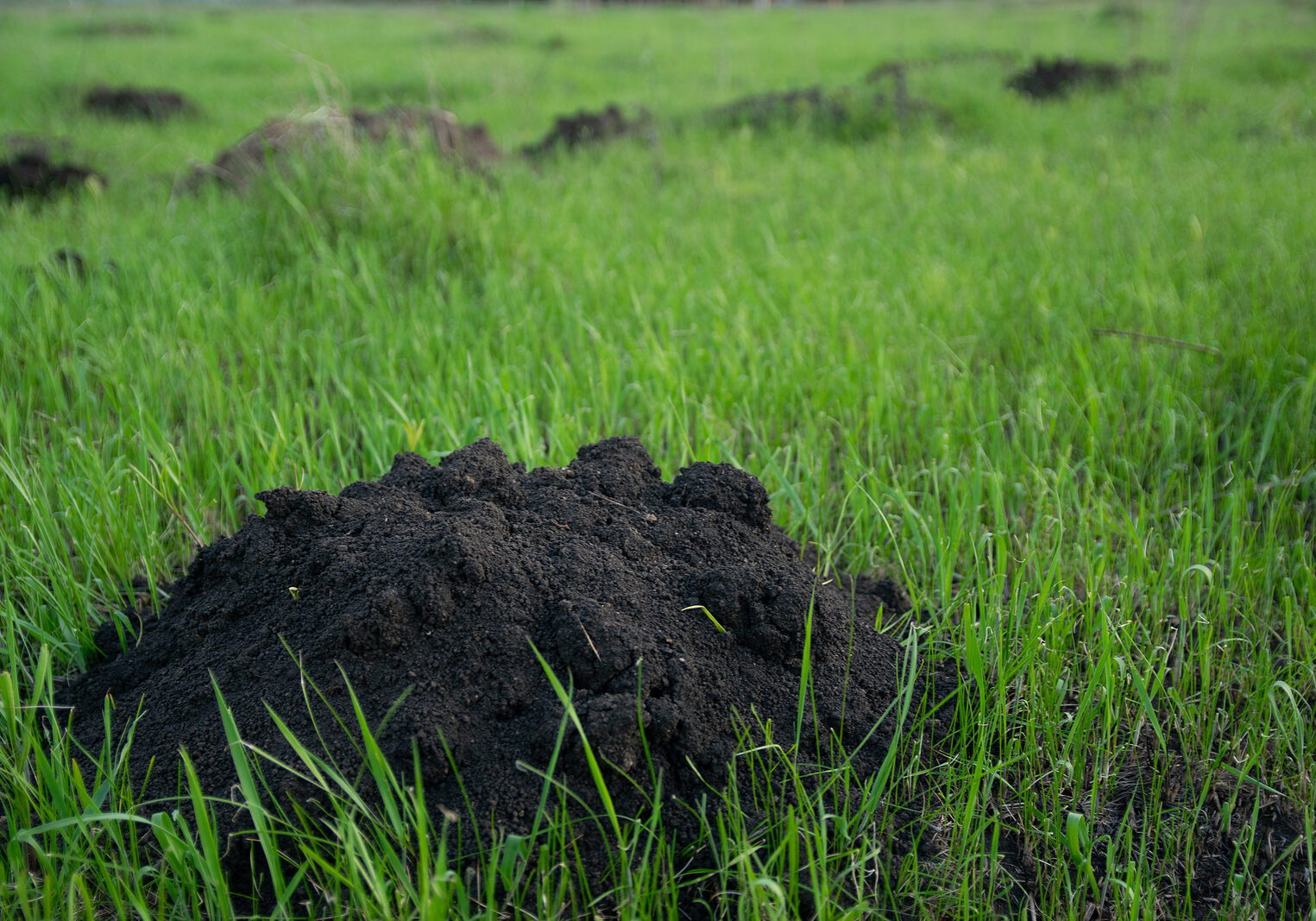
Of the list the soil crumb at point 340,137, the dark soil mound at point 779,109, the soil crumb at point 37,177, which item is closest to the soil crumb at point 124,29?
the soil crumb at point 37,177

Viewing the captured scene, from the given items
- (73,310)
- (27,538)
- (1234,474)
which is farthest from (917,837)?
(73,310)

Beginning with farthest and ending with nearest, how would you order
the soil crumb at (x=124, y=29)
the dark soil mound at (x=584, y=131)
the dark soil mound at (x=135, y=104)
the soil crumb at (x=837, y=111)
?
the soil crumb at (x=124, y=29) → the dark soil mound at (x=135, y=104) → the soil crumb at (x=837, y=111) → the dark soil mound at (x=584, y=131)

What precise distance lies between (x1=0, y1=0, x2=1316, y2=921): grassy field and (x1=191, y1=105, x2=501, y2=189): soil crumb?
0.85ft

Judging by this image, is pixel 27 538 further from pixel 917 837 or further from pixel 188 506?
pixel 917 837

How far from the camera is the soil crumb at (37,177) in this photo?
15.9ft

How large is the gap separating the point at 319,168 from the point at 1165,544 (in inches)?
139

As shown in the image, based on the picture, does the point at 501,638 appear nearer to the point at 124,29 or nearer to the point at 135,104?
the point at 135,104

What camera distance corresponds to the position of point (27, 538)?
6.22 ft

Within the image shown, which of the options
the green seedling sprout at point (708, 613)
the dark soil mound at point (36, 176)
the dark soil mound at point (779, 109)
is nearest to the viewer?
the green seedling sprout at point (708, 613)

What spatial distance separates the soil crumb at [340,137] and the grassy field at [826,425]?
0.26 meters

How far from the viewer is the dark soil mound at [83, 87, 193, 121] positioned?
7559 mm

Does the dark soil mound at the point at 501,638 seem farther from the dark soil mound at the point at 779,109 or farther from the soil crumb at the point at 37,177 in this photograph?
the dark soil mound at the point at 779,109

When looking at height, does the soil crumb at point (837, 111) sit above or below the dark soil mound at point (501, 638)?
above

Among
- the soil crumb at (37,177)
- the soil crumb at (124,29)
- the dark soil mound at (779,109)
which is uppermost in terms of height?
the soil crumb at (124,29)
